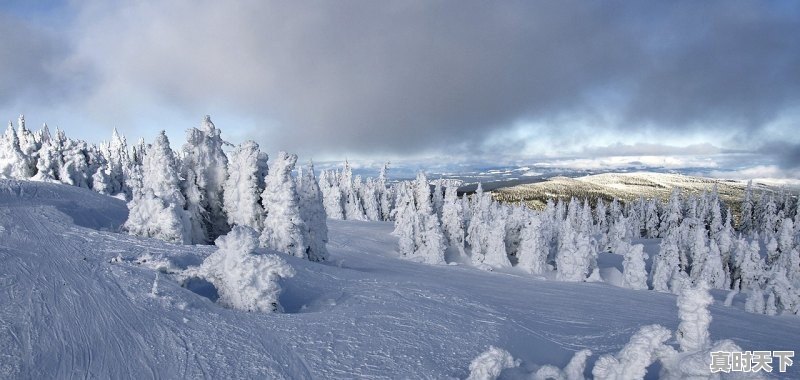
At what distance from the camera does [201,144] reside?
26141 millimetres

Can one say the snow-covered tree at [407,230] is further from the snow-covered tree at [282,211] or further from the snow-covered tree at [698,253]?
the snow-covered tree at [698,253]

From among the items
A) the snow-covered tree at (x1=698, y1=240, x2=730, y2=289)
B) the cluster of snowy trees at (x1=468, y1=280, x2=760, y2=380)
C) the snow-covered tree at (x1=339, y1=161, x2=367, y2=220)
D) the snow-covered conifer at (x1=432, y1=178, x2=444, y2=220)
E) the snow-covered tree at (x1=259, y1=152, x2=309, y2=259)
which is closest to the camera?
the cluster of snowy trees at (x1=468, y1=280, x2=760, y2=380)

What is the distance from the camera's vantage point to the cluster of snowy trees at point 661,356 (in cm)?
696

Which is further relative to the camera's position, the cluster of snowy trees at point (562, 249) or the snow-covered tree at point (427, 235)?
the snow-covered tree at point (427, 235)

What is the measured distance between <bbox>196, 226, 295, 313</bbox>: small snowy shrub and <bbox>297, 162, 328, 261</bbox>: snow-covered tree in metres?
12.0

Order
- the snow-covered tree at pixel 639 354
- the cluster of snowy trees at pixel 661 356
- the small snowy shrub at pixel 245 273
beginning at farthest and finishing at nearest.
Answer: the small snowy shrub at pixel 245 273 < the snow-covered tree at pixel 639 354 < the cluster of snowy trees at pixel 661 356

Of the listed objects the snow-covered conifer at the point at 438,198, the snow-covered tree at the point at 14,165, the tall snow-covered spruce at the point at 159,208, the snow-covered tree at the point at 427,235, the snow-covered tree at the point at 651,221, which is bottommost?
the snow-covered tree at the point at 651,221

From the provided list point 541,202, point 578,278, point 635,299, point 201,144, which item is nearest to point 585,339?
point 635,299

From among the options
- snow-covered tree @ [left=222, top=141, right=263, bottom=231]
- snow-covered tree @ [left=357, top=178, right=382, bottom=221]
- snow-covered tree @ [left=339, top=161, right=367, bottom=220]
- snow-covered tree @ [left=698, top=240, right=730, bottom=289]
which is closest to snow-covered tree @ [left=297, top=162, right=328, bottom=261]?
snow-covered tree @ [left=222, top=141, right=263, bottom=231]

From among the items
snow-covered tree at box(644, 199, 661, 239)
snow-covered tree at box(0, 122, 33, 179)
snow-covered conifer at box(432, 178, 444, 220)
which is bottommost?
snow-covered tree at box(644, 199, 661, 239)

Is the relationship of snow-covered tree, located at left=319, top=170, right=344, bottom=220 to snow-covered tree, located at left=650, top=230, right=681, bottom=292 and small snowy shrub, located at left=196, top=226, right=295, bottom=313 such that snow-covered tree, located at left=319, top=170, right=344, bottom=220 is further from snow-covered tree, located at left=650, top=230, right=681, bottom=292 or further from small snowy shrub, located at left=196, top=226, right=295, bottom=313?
small snowy shrub, located at left=196, top=226, right=295, bottom=313

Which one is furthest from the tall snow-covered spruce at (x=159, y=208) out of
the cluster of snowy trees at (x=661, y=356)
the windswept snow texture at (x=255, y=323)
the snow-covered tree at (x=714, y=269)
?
the snow-covered tree at (x=714, y=269)

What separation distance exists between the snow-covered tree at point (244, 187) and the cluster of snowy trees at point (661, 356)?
19.9 meters

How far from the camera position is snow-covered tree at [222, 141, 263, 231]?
24.9 meters
